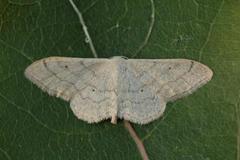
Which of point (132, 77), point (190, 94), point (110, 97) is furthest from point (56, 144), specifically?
point (190, 94)

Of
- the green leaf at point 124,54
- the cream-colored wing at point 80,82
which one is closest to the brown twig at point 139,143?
the green leaf at point 124,54

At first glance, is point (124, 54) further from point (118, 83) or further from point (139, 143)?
point (139, 143)

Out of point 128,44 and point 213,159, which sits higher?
point 128,44

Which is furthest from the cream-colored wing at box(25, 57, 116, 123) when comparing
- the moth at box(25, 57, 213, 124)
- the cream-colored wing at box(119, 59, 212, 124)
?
the cream-colored wing at box(119, 59, 212, 124)

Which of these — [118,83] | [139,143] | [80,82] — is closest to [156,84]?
[118,83]

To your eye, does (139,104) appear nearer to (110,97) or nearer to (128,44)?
(110,97)

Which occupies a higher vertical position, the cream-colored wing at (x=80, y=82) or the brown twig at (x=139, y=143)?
the cream-colored wing at (x=80, y=82)

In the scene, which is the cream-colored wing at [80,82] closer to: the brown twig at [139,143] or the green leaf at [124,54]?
the green leaf at [124,54]
